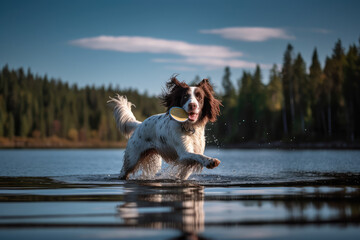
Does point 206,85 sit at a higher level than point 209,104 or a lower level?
higher

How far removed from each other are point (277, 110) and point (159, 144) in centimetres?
6257

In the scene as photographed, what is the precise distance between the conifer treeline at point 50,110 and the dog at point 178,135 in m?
113

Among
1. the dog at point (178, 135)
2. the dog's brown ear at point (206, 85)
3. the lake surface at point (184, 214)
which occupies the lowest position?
the lake surface at point (184, 214)

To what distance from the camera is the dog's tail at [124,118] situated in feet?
37.9

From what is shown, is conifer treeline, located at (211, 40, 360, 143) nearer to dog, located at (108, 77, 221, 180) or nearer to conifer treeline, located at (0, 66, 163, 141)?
dog, located at (108, 77, 221, 180)

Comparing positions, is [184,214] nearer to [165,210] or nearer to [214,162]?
[165,210]

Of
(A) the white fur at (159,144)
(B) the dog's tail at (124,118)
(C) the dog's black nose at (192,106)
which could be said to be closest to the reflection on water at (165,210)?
(A) the white fur at (159,144)

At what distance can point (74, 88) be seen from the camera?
575ft

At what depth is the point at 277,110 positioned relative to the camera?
70875mm

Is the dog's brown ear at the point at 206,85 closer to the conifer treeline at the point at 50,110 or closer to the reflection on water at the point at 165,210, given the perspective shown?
the reflection on water at the point at 165,210

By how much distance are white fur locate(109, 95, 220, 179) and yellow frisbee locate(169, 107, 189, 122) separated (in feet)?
0.52

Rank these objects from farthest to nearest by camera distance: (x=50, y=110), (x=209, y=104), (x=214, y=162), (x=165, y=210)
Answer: (x=50, y=110), (x=209, y=104), (x=214, y=162), (x=165, y=210)

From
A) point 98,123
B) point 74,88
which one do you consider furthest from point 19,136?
point 74,88

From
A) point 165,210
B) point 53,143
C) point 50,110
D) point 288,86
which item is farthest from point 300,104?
point 50,110
